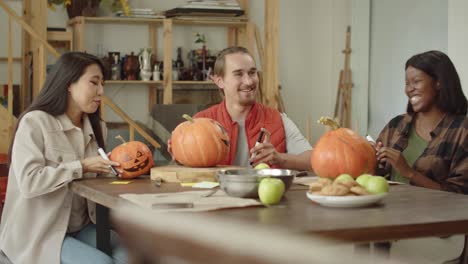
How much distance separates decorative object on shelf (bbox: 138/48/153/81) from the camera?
296 inches

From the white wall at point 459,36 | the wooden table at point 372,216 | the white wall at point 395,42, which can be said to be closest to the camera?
the wooden table at point 372,216

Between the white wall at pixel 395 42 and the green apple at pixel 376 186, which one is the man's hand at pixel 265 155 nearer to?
the green apple at pixel 376 186

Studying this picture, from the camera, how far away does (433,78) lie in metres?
3.20

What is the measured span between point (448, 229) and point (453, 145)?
1.33 m

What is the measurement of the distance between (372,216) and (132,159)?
3.98ft

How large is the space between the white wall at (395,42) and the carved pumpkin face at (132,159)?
4298 millimetres

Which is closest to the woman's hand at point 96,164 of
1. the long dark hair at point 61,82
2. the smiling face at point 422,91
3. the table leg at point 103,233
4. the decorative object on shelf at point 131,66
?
the table leg at point 103,233

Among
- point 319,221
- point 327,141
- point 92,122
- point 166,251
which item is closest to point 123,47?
point 92,122

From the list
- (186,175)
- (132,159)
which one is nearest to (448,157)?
(186,175)

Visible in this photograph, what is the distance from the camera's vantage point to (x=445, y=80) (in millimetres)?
3164

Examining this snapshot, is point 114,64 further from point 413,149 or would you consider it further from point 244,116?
point 413,149

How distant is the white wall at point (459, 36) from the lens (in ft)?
19.9

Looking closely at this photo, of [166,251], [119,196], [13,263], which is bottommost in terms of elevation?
[13,263]

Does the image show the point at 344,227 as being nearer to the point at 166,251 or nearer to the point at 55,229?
the point at 166,251
